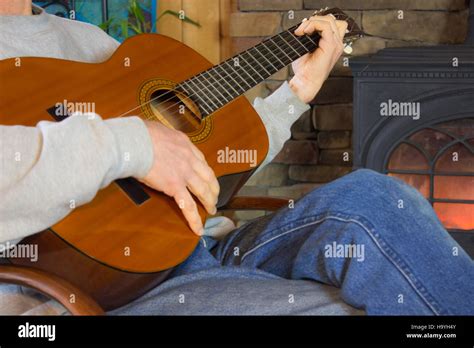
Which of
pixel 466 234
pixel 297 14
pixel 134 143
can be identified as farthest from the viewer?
pixel 297 14

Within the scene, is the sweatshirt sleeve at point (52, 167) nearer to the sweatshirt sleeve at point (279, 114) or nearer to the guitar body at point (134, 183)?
the guitar body at point (134, 183)

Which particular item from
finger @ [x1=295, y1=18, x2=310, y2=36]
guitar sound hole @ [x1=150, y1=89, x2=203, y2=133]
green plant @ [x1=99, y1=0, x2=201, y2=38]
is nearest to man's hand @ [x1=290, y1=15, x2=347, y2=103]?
finger @ [x1=295, y1=18, x2=310, y2=36]

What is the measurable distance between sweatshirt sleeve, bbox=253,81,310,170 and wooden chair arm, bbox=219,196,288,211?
0.07 m

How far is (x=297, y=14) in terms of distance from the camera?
2.39m

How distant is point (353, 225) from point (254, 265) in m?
0.23

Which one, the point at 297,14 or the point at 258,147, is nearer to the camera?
the point at 258,147

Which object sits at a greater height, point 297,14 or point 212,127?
point 297,14

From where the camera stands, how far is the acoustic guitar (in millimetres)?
1056

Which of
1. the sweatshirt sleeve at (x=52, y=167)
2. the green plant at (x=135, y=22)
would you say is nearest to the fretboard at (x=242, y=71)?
the sweatshirt sleeve at (x=52, y=167)

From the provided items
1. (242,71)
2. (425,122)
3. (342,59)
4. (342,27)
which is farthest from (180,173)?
(342,59)

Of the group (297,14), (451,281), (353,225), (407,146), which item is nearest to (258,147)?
(353,225)

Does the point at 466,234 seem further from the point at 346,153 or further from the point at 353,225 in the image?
the point at 353,225

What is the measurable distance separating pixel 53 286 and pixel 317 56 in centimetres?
75

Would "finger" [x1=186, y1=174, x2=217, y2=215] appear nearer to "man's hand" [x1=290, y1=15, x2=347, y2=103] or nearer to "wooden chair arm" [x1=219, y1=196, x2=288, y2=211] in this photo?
"wooden chair arm" [x1=219, y1=196, x2=288, y2=211]
